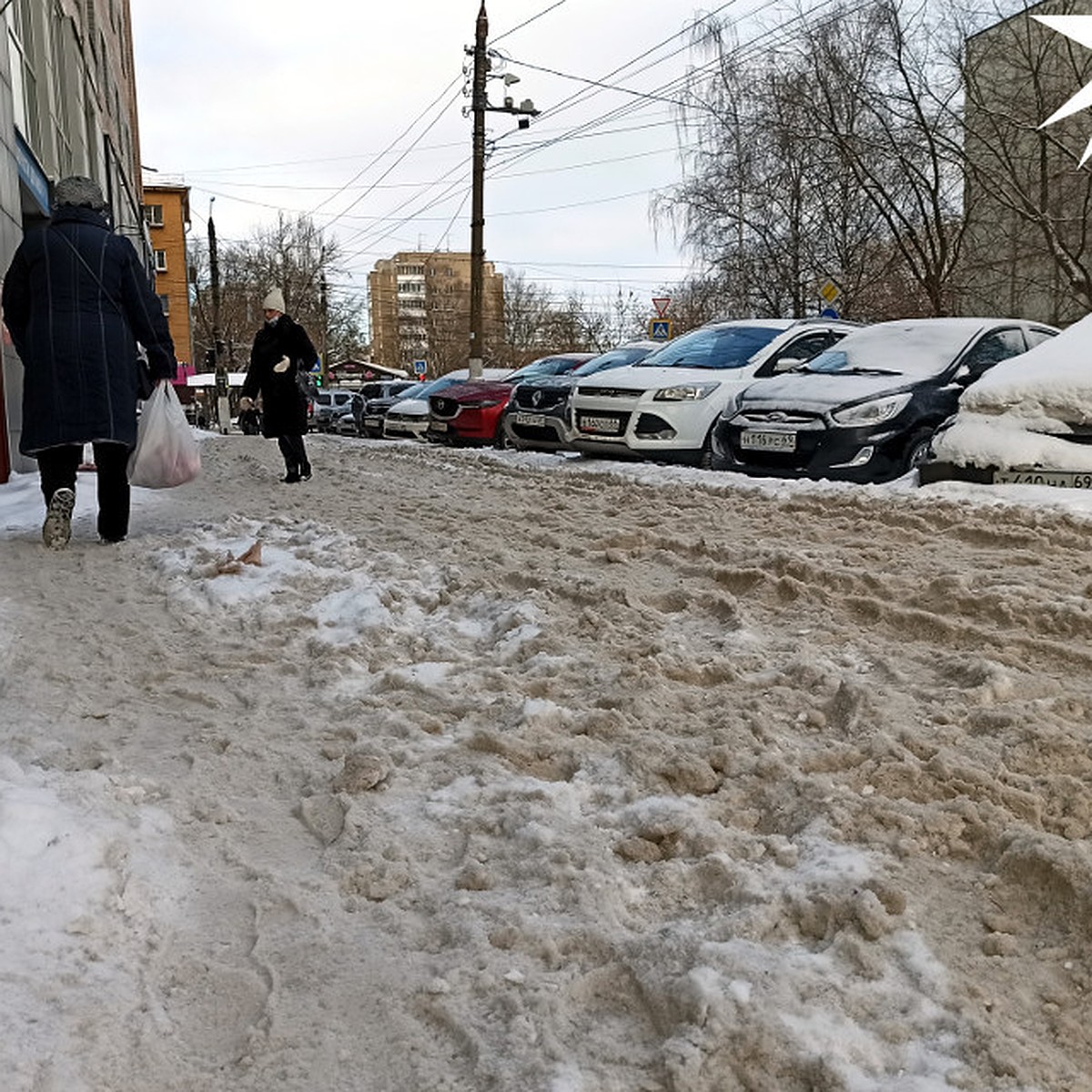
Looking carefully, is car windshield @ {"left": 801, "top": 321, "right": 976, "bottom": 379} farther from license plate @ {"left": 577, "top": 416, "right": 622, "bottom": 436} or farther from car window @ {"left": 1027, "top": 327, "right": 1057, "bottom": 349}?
license plate @ {"left": 577, "top": 416, "right": 622, "bottom": 436}

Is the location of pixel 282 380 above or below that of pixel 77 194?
below

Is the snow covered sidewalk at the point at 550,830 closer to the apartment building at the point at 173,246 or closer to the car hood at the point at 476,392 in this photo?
the car hood at the point at 476,392

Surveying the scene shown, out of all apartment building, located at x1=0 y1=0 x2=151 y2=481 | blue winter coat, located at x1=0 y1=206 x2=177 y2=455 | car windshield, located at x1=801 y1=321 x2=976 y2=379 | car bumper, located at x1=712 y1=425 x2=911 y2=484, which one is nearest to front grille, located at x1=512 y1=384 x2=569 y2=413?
car windshield, located at x1=801 y1=321 x2=976 y2=379

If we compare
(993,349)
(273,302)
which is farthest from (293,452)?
(993,349)

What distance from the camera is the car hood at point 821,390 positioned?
28.1 ft

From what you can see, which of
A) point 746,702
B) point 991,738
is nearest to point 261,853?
point 746,702

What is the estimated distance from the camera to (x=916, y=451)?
853 cm

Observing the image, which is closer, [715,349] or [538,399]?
[715,349]

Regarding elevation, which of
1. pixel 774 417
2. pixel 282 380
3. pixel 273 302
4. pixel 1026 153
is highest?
pixel 1026 153

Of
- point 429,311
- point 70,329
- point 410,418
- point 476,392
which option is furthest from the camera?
point 429,311

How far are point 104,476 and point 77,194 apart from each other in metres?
1.49

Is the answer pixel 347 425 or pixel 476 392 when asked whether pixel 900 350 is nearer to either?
pixel 476 392

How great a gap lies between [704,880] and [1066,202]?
25782mm

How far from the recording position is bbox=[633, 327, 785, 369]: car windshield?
11.1 metres
